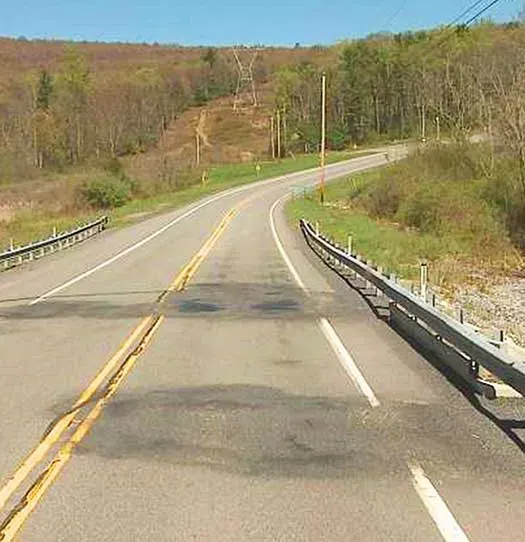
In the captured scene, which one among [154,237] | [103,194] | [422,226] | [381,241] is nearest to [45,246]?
[154,237]

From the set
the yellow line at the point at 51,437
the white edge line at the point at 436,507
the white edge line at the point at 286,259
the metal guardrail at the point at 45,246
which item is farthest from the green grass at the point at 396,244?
the white edge line at the point at 436,507

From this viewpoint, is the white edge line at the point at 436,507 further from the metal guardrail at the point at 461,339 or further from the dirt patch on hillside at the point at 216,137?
the dirt patch on hillside at the point at 216,137

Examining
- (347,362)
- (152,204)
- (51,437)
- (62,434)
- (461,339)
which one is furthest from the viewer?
(152,204)

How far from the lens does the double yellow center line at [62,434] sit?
241 inches

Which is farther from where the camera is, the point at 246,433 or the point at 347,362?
the point at 347,362

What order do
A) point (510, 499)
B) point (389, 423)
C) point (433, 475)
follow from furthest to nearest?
point (389, 423) → point (433, 475) → point (510, 499)

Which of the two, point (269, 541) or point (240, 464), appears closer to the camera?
point (269, 541)

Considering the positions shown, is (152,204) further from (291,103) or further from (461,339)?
(291,103)

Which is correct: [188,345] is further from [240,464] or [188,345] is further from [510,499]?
[510,499]

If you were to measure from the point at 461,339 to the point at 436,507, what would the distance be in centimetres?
454

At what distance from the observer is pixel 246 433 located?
321 inches

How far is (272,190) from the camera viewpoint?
266 feet

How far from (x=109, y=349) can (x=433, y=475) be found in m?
7.02

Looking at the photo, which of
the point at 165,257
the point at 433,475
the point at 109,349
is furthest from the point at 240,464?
the point at 165,257
